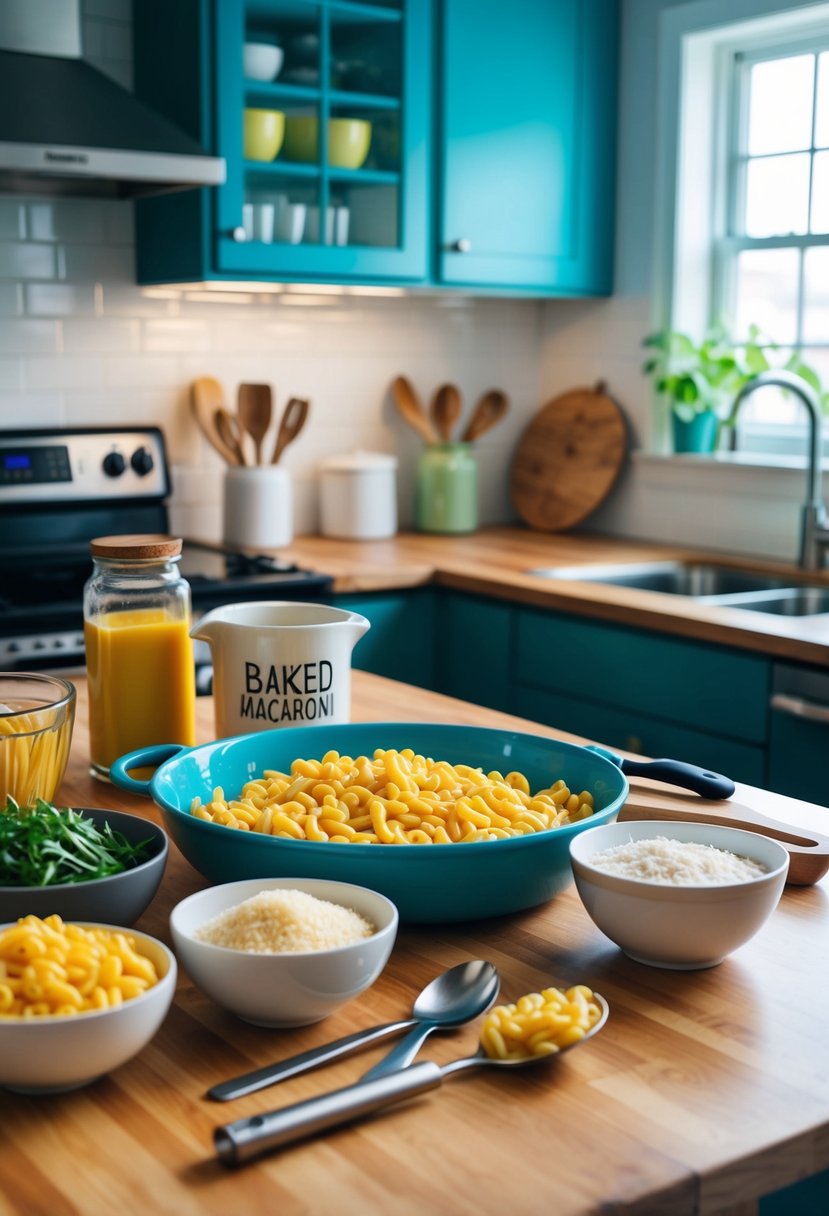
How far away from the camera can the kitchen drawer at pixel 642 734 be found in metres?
2.58

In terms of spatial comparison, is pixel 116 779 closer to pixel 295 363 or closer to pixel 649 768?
pixel 649 768

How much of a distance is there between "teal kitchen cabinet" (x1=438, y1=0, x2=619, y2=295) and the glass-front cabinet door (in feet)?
0.34

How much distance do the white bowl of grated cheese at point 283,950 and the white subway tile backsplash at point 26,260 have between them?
99.1 inches

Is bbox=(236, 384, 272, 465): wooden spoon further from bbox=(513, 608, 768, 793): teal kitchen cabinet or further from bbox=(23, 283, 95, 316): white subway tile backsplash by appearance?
bbox=(513, 608, 768, 793): teal kitchen cabinet

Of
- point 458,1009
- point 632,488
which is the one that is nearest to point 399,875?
point 458,1009

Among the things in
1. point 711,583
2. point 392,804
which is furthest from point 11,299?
point 392,804

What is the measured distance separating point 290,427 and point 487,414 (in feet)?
2.31

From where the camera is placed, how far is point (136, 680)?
1.43 metres

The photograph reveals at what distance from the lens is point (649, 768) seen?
1352 mm

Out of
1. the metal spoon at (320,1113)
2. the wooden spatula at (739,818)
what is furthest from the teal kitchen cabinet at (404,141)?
the metal spoon at (320,1113)

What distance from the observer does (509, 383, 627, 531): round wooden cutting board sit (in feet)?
12.3

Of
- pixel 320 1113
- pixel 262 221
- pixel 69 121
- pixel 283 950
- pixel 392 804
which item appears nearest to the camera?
pixel 320 1113

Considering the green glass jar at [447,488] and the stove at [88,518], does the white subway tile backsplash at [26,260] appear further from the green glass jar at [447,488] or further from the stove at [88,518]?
the green glass jar at [447,488]

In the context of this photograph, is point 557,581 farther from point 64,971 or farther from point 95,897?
point 64,971
